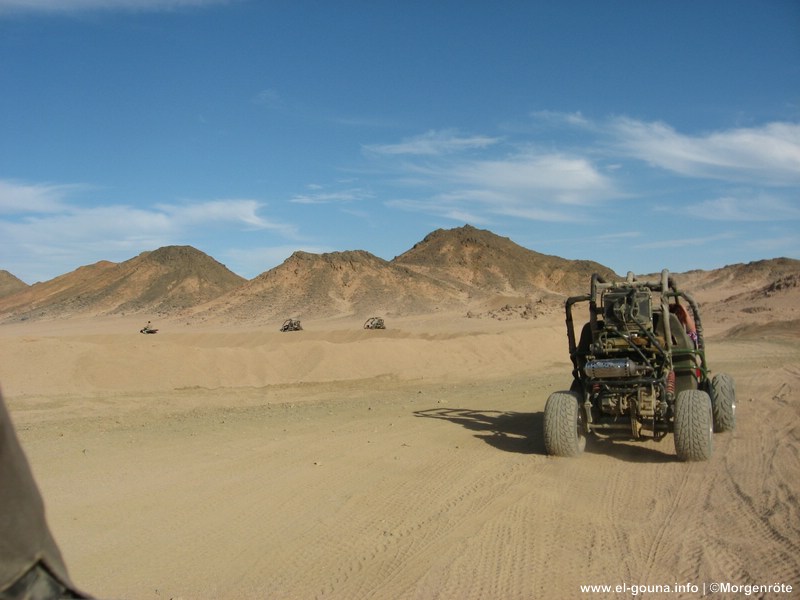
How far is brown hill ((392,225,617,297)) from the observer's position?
305ft

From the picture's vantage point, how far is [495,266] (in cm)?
9706

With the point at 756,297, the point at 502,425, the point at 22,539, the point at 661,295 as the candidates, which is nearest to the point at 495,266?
the point at 756,297

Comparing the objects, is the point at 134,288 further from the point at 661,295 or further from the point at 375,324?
the point at 661,295

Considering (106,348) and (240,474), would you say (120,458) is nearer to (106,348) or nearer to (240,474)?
(240,474)

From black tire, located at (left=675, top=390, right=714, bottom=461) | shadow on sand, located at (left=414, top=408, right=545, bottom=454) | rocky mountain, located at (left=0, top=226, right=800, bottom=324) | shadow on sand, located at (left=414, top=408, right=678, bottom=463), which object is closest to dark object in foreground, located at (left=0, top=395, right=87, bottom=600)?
black tire, located at (left=675, top=390, right=714, bottom=461)

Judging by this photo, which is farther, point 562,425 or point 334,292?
point 334,292

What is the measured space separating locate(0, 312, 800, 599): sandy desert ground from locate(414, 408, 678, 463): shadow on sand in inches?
2.2

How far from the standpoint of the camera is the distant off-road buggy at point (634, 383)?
8.56 m

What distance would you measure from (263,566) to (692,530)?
3.95 metres

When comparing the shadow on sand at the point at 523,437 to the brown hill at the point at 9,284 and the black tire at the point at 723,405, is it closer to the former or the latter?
the black tire at the point at 723,405

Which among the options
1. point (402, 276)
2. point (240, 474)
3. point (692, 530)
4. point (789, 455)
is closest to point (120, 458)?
point (240, 474)

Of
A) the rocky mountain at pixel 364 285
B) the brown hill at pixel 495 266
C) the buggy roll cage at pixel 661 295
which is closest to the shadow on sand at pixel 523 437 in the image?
the buggy roll cage at pixel 661 295

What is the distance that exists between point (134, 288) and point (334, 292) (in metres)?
37.1

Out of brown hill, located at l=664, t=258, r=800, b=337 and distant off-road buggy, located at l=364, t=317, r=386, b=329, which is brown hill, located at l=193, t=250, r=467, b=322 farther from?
brown hill, located at l=664, t=258, r=800, b=337
